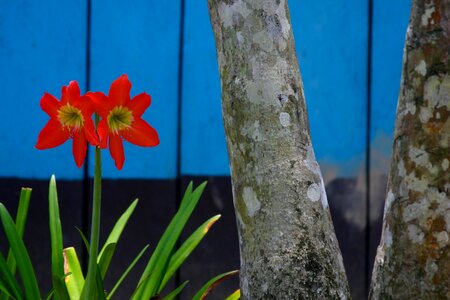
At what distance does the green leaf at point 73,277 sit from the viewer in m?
3.15

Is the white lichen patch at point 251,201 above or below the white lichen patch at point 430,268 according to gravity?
above

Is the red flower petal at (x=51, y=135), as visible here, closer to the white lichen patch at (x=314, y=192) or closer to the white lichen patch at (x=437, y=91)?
the white lichen patch at (x=314, y=192)

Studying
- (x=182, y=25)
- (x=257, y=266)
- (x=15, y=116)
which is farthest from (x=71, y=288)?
(x=182, y=25)

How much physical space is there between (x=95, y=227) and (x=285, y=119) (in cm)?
59

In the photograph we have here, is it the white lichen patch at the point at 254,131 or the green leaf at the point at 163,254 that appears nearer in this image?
the white lichen patch at the point at 254,131

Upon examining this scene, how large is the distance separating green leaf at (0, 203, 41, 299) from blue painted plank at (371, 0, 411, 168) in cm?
237

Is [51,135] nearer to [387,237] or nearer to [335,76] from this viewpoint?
[387,237]

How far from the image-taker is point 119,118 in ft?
7.81

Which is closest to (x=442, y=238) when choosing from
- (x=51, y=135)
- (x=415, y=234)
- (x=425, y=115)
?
(x=415, y=234)

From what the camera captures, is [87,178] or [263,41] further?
[87,178]

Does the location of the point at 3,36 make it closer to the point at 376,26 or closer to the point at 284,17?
the point at 376,26

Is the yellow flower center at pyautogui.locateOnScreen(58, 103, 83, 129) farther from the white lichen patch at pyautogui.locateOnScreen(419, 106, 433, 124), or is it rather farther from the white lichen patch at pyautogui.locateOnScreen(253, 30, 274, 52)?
the white lichen patch at pyautogui.locateOnScreen(419, 106, 433, 124)

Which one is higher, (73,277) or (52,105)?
(52,105)

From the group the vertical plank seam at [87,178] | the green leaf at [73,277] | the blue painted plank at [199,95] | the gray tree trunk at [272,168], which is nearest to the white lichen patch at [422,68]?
the gray tree trunk at [272,168]
